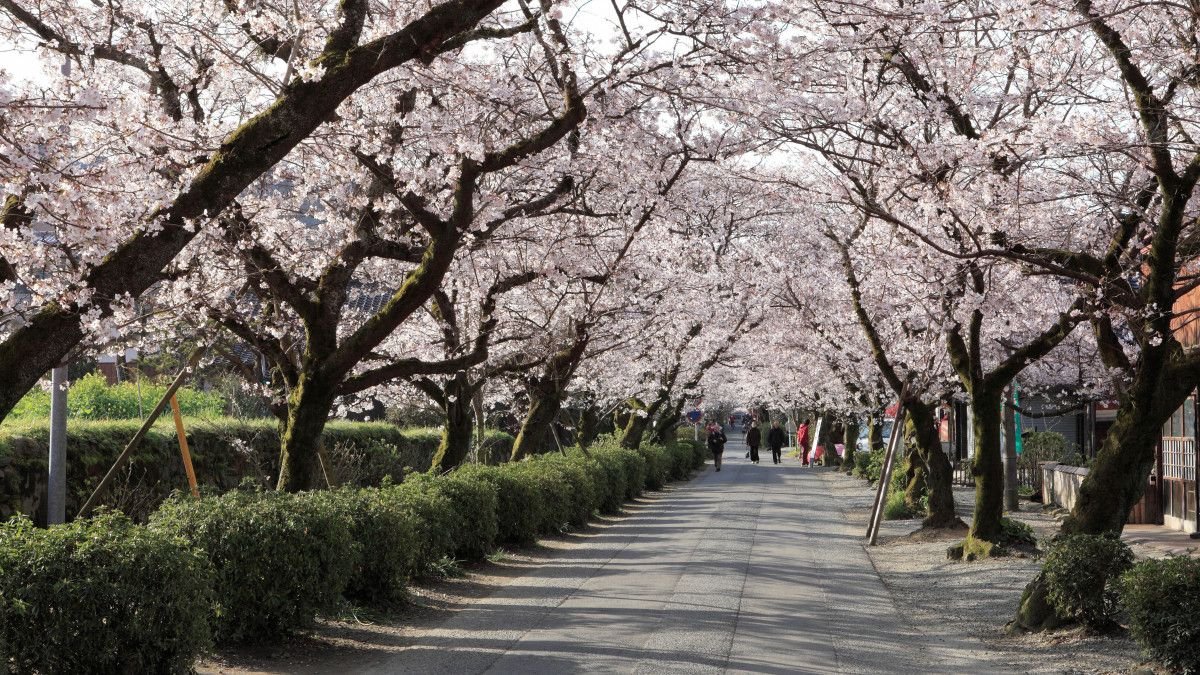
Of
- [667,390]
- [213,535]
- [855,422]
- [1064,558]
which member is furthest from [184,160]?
[855,422]

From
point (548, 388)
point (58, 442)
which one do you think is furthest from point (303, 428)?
point (548, 388)

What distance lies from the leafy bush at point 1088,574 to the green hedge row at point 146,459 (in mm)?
7541

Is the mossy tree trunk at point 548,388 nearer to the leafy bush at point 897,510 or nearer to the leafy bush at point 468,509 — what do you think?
the leafy bush at point 468,509

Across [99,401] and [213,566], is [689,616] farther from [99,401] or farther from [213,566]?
[99,401]

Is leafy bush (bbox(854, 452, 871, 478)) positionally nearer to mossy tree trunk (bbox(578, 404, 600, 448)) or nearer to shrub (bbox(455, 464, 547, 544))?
mossy tree trunk (bbox(578, 404, 600, 448))

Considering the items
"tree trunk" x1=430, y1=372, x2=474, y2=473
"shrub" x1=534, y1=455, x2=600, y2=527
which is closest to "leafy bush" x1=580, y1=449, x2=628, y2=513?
"shrub" x1=534, y1=455, x2=600, y2=527

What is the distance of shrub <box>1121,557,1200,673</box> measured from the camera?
7.36 metres

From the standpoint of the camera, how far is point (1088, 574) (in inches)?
366

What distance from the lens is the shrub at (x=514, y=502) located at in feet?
51.9

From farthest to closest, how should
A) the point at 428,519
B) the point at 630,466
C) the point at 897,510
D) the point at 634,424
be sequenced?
the point at 634,424 → the point at 630,466 → the point at 897,510 → the point at 428,519

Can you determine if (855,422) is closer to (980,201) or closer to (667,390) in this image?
(667,390)

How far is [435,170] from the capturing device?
11.6 meters

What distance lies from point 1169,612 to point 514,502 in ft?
32.6

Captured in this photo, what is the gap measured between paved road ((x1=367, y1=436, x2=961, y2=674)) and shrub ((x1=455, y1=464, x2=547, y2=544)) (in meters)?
0.78
